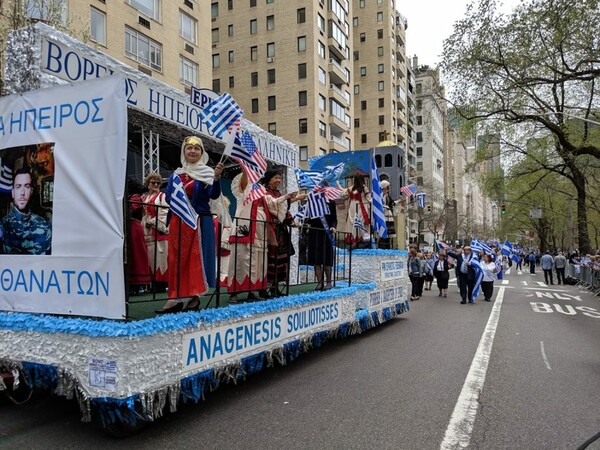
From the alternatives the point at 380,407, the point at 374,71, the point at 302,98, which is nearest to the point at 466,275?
the point at 380,407

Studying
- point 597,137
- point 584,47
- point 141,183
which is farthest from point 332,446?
point 597,137

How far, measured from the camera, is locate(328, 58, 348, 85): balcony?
4669 centimetres

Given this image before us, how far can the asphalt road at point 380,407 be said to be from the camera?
3754 mm

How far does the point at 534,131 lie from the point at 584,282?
28.1 feet

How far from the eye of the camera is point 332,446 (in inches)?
143

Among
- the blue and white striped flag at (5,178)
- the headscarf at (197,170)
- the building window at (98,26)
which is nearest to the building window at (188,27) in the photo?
the building window at (98,26)

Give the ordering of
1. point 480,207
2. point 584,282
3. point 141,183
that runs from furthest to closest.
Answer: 1. point 480,207
2. point 584,282
3. point 141,183

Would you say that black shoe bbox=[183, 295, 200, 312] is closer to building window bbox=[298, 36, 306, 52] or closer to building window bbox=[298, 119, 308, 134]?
building window bbox=[298, 119, 308, 134]

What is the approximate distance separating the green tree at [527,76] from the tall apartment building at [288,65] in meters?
19.2

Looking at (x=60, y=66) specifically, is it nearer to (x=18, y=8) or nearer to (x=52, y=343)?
(x=52, y=343)

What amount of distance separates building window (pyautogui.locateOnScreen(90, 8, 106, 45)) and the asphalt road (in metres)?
20.1

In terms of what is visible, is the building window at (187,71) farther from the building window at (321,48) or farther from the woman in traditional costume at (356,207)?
the woman in traditional costume at (356,207)

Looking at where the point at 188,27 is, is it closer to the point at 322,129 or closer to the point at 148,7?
the point at 148,7

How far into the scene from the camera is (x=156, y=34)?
25.6 m
